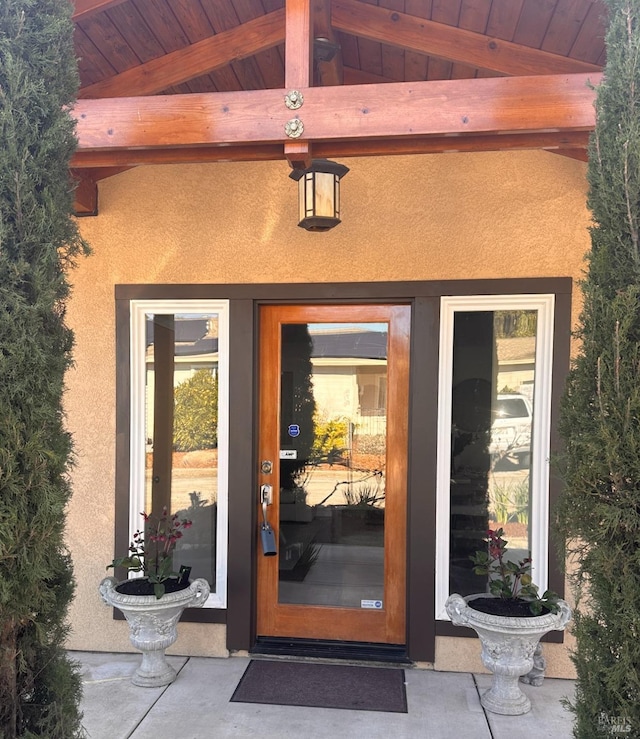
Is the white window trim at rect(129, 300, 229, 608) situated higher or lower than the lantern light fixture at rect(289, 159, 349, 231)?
lower

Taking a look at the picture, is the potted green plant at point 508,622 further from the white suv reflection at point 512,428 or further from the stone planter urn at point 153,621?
the stone planter urn at point 153,621

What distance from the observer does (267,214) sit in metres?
3.62

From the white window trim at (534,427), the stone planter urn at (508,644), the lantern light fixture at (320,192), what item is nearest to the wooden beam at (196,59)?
the lantern light fixture at (320,192)

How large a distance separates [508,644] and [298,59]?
2.86 metres

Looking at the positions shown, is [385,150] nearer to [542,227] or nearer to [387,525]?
[542,227]

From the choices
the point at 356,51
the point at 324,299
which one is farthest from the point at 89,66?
the point at 324,299

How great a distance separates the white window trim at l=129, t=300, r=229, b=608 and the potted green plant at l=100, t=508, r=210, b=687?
0.90 feet

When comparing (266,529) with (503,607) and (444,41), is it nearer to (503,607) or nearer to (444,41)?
(503,607)

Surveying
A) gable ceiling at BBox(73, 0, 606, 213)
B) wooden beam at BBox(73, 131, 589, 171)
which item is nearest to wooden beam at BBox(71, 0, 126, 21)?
gable ceiling at BBox(73, 0, 606, 213)

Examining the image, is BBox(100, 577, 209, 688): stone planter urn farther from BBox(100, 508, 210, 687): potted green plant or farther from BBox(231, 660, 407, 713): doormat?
BBox(231, 660, 407, 713): doormat

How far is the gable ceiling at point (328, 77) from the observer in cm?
231

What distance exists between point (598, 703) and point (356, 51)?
3485 mm

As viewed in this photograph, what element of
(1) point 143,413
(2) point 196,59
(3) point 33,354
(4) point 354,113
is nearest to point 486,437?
(4) point 354,113

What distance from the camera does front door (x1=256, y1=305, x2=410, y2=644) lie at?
360cm
